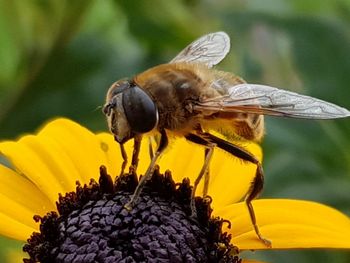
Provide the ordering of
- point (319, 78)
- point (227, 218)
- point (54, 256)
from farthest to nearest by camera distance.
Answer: point (319, 78) < point (227, 218) < point (54, 256)

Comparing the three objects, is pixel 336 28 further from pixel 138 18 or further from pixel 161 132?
pixel 161 132

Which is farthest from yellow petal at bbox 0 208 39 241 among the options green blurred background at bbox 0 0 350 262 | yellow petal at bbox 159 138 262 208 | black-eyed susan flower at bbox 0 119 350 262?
green blurred background at bbox 0 0 350 262

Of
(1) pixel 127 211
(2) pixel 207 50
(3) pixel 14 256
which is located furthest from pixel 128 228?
(3) pixel 14 256

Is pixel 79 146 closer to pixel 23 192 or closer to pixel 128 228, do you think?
pixel 23 192

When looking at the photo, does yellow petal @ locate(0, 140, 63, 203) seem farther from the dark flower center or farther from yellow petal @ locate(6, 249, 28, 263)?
yellow petal @ locate(6, 249, 28, 263)

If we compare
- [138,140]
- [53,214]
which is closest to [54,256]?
[53,214]

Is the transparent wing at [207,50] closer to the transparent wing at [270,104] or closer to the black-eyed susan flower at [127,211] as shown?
the black-eyed susan flower at [127,211]
